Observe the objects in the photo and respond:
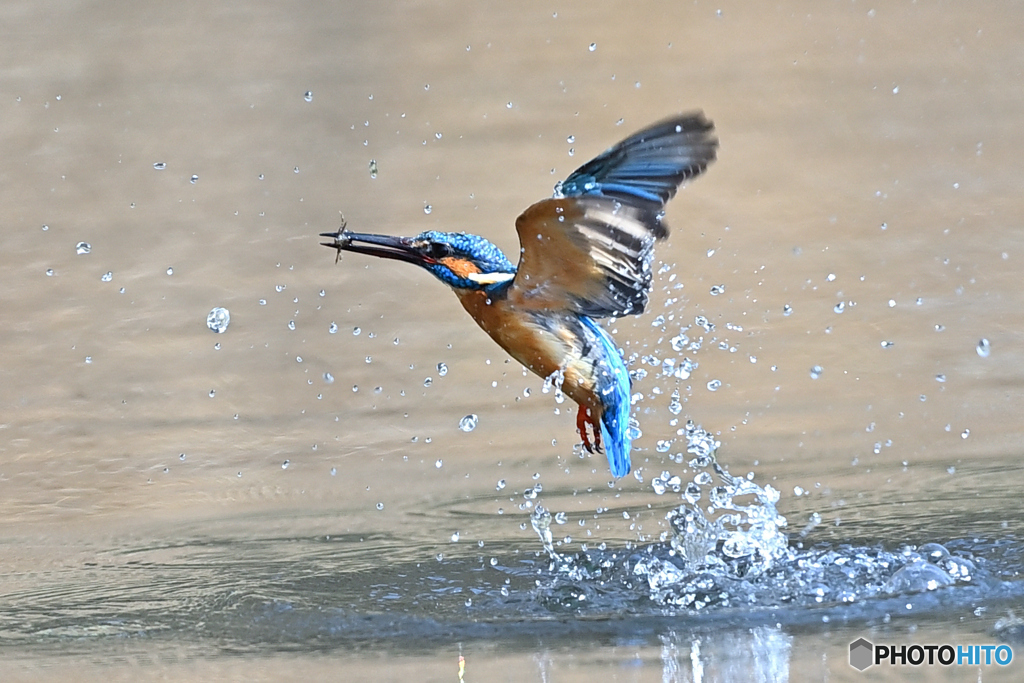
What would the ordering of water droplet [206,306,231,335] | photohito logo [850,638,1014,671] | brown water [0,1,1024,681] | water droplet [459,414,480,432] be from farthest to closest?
water droplet [206,306,231,335] < water droplet [459,414,480,432] < brown water [0,1,1024,681] < photohito logo [850,638,1014,671]

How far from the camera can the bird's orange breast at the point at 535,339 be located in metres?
3.32

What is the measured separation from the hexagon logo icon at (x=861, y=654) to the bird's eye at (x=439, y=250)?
1086mm

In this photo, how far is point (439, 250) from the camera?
3.30 m

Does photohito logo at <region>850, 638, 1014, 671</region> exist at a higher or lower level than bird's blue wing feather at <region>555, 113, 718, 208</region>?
lower

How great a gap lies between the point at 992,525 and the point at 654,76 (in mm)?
4702

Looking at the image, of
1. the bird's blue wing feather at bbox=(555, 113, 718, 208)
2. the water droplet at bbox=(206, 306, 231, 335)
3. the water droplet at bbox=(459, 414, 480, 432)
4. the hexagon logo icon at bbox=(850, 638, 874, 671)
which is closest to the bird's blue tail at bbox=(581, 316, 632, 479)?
the bird's blue wing feather at bbox=(555, 113, 718, 208)

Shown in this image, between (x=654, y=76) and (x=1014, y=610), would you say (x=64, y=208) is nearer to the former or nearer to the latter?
(x=654, y=76)

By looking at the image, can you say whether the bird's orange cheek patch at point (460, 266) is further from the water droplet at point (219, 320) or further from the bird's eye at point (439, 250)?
the water droplet at point (219, 320)

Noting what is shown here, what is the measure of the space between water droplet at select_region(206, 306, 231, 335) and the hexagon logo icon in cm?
299

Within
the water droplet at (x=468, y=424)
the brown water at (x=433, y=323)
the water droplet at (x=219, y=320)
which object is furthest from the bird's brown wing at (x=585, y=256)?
the water droplet at (x=219, y=320)

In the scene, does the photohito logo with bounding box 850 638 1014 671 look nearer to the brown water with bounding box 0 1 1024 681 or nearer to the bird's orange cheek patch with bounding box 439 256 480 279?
the brown water with bounding box 0 1 1024 681

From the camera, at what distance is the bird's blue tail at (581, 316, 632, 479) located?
343 centimetres

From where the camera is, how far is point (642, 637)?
122 inches

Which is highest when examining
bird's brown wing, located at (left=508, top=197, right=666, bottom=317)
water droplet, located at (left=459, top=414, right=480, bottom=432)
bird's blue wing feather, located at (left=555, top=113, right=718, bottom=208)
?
bird's blue wing feather, located at (left=555, top=113, right=718, bottom=208)
